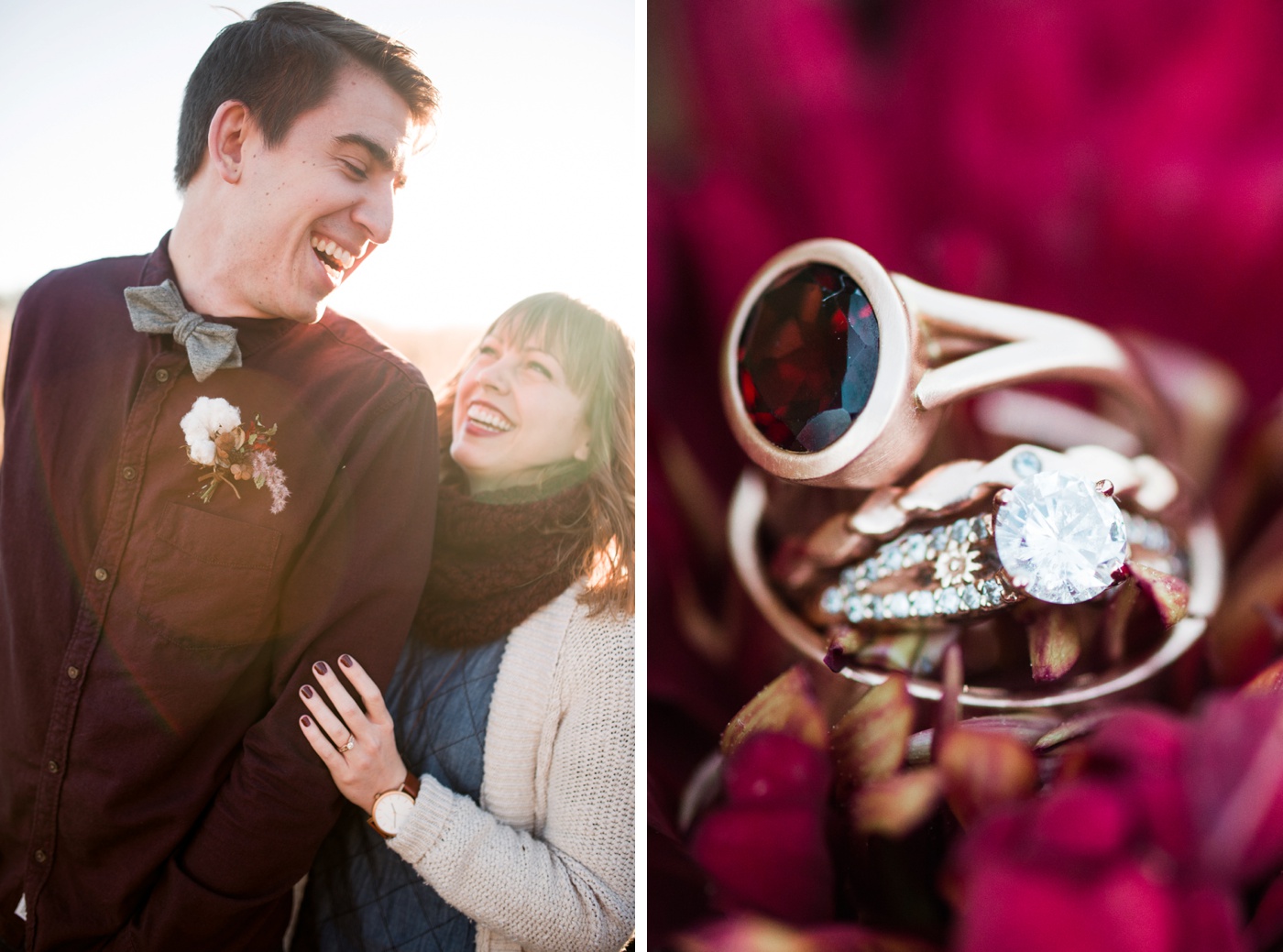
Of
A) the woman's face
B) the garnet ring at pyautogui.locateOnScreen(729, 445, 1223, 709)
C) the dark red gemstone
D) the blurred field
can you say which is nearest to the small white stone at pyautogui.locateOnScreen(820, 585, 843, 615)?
the garnet ring at pyautogui.locateOnScreen(729, 445, 1223, 709)

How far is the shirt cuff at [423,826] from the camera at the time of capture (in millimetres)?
585

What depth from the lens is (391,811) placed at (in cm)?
59

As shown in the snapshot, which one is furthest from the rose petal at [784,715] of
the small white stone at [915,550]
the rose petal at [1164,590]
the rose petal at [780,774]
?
the rose petal at [1164,590]

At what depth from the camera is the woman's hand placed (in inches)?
22.9

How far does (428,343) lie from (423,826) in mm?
373

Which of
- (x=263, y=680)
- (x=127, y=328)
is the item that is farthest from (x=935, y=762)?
(x=127, y=328)

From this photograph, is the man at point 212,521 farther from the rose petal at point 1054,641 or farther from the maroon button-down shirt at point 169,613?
the rose petal at point 1054,641

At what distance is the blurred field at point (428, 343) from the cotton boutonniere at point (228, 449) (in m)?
0.12

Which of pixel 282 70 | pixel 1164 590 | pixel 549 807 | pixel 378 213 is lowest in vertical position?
pixel 549 807

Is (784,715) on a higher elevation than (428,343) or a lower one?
lower

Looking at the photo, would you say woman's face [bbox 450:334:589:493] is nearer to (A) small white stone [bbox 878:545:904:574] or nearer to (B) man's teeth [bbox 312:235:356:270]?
(B) man's teeth [bbox 312:235:356:270]

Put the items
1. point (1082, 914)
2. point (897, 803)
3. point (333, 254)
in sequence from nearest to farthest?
1. point (1082, 914)
2. point (897, 803)
3. point (333, 254)

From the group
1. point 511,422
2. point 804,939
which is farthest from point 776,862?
point 511,422

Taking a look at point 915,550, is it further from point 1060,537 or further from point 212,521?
point 212,521
